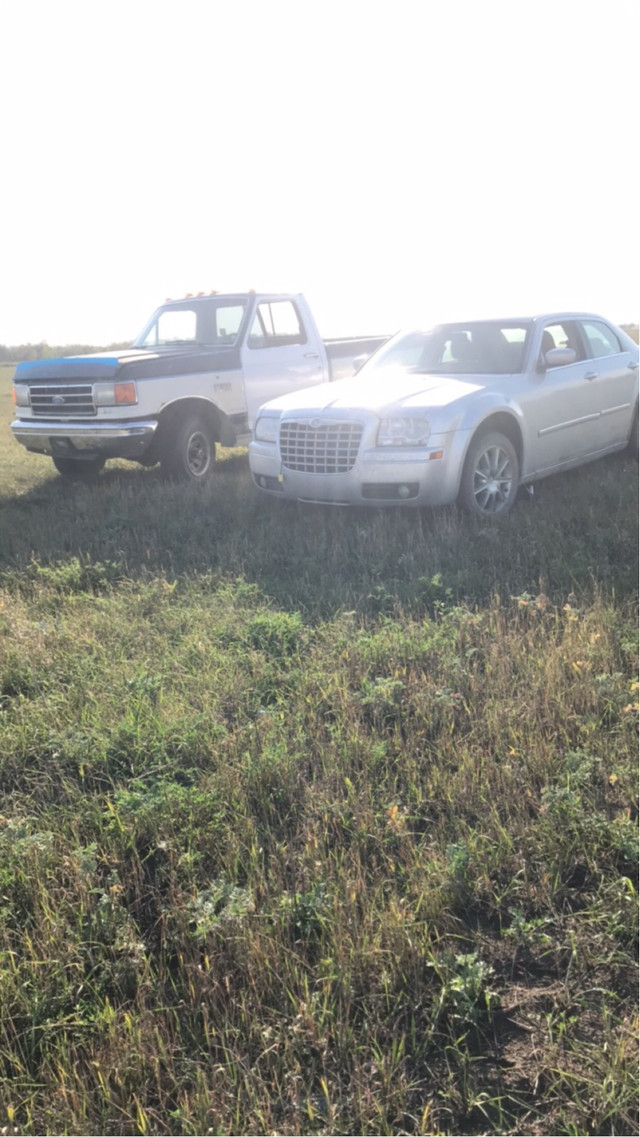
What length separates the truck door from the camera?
10.2m

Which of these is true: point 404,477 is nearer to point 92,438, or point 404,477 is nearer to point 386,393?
point 386,393

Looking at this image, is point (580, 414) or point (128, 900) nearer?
point (128, 900)

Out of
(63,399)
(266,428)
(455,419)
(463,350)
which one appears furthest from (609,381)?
(63,399)

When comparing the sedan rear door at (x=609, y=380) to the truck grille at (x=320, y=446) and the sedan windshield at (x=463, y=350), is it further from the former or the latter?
the truck grille at (x=320, y=446)

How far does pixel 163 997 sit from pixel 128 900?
0.48 meters

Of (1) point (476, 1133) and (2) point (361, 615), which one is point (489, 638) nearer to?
(2) point (361, 615)

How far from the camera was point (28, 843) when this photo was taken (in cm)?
306

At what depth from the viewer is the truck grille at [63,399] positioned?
923 centimetres

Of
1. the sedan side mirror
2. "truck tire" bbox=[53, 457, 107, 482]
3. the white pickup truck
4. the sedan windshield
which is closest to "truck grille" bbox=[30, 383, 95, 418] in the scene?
→ the white pickup truck

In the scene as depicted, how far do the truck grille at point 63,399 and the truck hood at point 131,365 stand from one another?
0.27 feet

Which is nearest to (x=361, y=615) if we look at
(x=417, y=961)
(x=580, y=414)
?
(x=417, y=961)

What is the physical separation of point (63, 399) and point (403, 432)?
4286 mm

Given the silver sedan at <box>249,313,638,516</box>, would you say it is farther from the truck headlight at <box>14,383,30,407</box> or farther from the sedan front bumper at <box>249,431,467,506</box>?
the truck headlight at <box>14,383,30,407</box>

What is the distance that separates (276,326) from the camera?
10.6m
